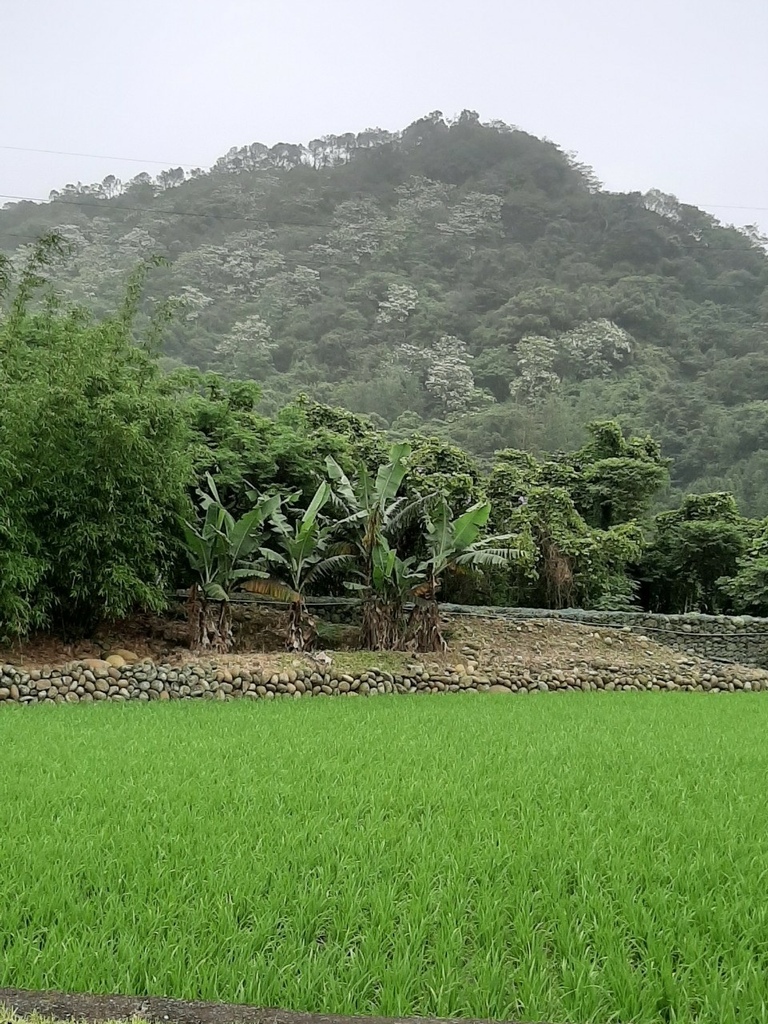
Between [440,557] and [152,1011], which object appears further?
[440,557]

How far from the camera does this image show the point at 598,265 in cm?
5247

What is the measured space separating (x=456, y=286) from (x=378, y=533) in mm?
43084

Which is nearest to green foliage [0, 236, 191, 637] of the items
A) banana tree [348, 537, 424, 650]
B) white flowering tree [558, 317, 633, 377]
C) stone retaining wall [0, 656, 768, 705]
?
stone retaining wall [0, 656, 768, 705]

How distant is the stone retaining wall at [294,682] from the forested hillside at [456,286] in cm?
1633

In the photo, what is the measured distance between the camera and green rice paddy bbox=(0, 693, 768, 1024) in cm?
220

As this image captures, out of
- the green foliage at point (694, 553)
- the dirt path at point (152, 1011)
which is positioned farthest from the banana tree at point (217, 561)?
the green foliage at point (694, 553)

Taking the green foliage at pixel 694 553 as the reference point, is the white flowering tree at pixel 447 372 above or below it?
above

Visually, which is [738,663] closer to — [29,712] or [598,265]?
[29,712]

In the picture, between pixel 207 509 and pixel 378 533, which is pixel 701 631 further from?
pixel 207 509

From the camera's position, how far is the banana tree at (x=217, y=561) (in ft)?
35.4

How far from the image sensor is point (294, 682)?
998 cm

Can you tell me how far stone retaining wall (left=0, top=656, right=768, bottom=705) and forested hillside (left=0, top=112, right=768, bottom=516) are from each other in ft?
53.6

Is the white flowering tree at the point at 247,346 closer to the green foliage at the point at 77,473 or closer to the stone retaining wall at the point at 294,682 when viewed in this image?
the green foliage at the point at 77,473

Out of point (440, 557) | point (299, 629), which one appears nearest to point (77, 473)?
point (299, 629)
